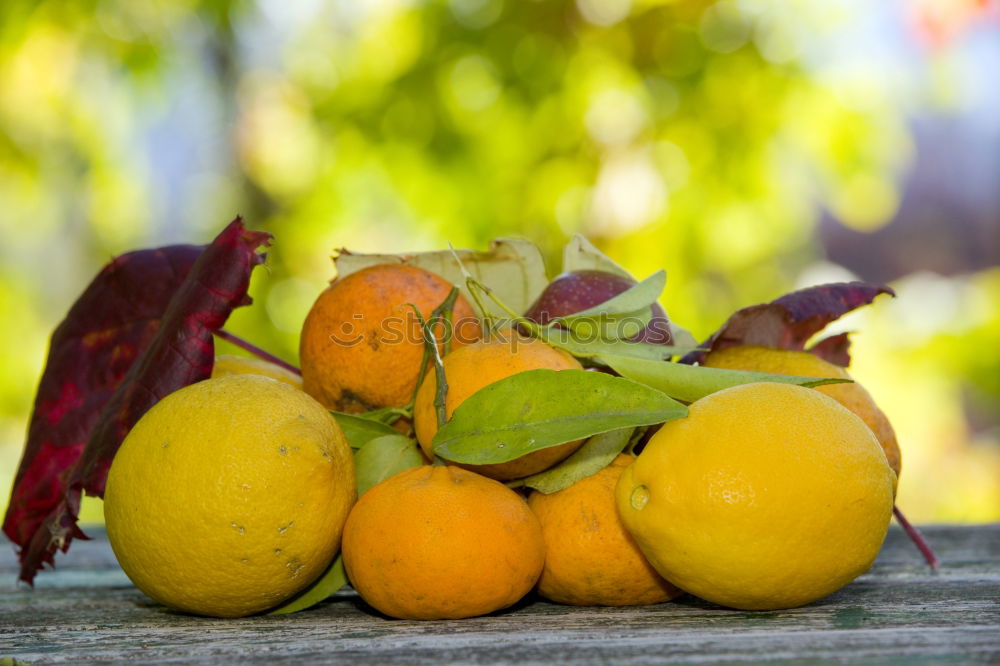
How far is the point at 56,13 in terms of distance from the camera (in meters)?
2.41

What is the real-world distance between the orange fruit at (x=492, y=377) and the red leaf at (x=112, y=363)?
0.82 feet

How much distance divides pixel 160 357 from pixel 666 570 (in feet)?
1.89

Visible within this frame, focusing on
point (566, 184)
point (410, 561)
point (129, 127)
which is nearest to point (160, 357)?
point (410, 561)

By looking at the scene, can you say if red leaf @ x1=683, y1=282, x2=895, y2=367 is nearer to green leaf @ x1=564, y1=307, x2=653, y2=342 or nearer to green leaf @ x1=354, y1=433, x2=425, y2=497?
green leaf @ x1=564, y1=307, x2=653, y2=342

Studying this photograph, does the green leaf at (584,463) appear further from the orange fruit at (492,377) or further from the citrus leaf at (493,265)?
the citrus leaf at (493,265)

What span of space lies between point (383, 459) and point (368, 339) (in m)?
0.13

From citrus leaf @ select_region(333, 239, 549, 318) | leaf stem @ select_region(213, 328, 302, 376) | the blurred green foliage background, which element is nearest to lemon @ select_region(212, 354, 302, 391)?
leaf stem @ select_region(213, 328, 302, 376)

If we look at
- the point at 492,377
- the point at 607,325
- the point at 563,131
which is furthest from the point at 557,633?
the point at 563,131

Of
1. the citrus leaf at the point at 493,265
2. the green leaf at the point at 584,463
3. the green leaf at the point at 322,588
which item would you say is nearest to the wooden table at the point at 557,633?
the green leaf at the point at 322,588

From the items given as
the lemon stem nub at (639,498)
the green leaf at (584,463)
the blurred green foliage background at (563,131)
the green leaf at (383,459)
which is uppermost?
the blurred green foliage background at (563,131)

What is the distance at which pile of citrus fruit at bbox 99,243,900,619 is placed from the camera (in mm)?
745

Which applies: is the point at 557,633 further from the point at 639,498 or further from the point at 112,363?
the point at 112,363

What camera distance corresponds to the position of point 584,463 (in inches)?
34.9

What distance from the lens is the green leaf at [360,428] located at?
3.17 ft
